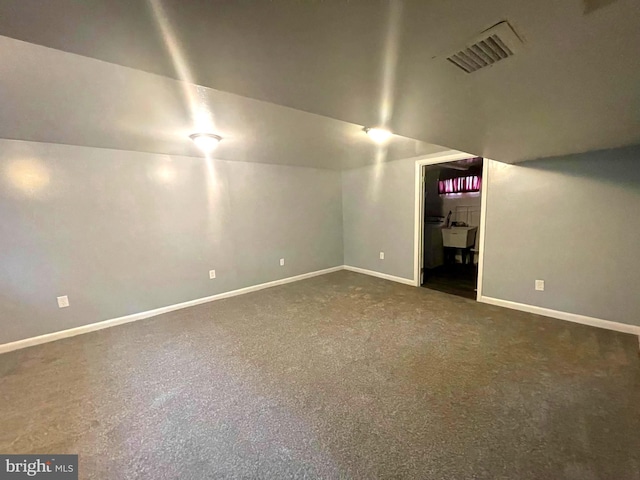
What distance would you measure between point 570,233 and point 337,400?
9.48 ft

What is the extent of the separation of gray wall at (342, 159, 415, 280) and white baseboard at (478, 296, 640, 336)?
1240mm

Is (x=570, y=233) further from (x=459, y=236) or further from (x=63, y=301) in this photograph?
(x=63, y=301)

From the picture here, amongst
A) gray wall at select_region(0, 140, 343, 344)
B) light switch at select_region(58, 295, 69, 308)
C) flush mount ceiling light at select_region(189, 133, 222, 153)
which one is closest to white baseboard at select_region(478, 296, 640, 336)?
gray wall at select_region(0, 140, 343, 344)

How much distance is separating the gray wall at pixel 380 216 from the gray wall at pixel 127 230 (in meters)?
0.99

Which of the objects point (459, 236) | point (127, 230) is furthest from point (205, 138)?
point (459, 236)

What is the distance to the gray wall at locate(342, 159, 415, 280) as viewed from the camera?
4.26m

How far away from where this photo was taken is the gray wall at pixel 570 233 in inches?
99.3

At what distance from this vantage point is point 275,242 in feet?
14.9

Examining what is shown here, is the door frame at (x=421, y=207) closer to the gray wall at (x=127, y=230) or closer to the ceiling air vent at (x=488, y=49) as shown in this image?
the gray wall at (x=127, y=230)

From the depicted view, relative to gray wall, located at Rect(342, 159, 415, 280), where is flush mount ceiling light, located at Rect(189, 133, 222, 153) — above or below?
above

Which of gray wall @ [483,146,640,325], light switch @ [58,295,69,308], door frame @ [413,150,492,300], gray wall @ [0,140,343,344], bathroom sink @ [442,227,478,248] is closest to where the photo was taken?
gray wall @ [483,146,640,325]

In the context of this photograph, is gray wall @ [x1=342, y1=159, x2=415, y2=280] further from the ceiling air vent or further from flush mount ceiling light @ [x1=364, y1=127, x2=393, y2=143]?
the ceiling air vent

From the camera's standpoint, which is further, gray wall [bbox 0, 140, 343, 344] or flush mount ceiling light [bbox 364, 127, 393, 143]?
gray wall [bbox 0, 140, 343, 344]

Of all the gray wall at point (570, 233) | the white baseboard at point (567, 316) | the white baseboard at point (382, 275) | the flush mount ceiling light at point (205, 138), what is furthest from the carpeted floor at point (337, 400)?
the flush mount ceiling light at point (205, 138)
